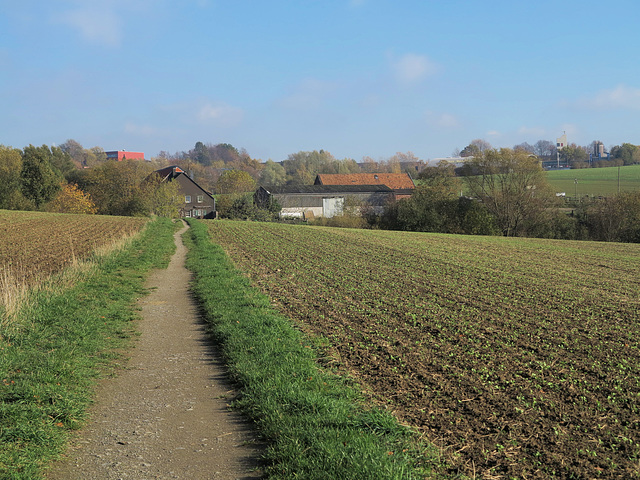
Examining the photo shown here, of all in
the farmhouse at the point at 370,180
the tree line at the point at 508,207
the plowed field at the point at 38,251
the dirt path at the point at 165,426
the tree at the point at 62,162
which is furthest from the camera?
the farmhouse at the point at 370,180

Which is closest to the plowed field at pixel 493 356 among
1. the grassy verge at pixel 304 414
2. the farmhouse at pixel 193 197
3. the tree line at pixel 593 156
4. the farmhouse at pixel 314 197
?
the grassy verge at pixel 304 414

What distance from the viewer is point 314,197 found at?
94000 mm

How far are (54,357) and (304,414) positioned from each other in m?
4.09

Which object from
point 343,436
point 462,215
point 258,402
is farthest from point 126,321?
point 462,215

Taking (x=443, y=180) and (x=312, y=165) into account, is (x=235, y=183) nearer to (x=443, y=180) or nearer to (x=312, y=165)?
(x=443, y=180)

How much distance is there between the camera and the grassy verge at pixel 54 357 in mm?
5645

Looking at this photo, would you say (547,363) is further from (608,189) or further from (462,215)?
(608,189)

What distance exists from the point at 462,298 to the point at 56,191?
7274 cm

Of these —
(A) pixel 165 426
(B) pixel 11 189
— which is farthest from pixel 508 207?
(A) pixel 165 426

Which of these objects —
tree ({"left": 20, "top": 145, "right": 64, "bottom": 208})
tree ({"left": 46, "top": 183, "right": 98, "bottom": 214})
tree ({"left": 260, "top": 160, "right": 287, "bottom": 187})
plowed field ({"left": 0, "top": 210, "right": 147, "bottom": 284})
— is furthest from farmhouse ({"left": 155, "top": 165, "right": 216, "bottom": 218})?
tree ({"left": 260, "top": 160, "right": 287, "bottom": 187})

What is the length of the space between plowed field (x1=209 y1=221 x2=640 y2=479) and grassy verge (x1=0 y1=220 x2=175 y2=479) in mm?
3547

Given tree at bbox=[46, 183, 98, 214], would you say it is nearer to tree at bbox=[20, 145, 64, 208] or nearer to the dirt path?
tree at bbox=[20, 145, 64, 208]

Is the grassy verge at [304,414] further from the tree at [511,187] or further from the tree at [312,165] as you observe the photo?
the tree at [312,165]

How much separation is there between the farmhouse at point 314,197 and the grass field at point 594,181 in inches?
1132
